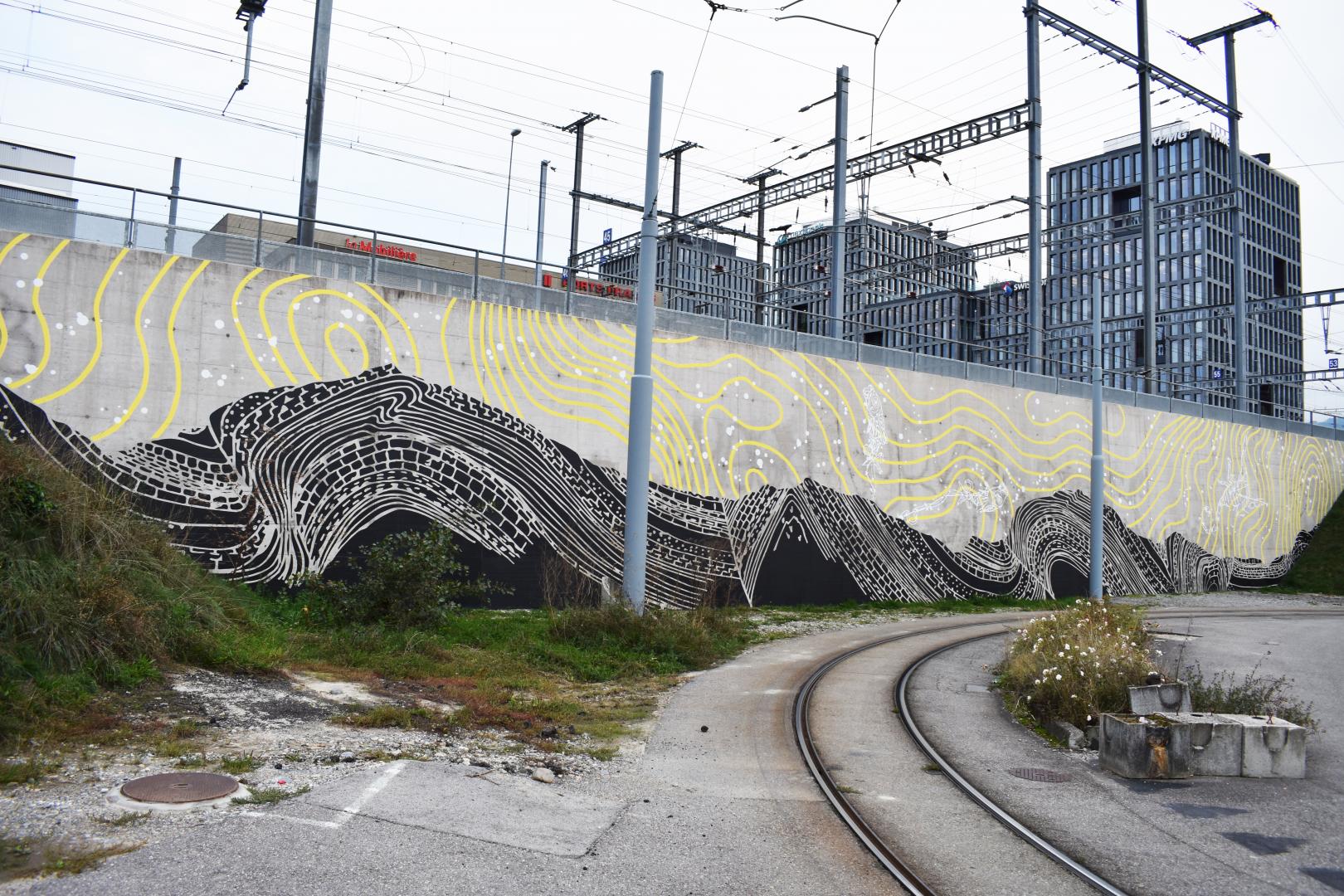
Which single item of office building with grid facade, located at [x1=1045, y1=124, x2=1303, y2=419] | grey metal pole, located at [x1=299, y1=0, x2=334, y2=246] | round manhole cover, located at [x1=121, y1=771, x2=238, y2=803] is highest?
office building with grid facade, located at [x1=1045, y1=124, x2=1303, y2=419]

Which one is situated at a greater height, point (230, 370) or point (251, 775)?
point (230, 370)

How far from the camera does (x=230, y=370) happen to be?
53.0 ft

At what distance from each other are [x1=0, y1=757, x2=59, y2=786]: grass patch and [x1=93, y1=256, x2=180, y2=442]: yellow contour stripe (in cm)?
979

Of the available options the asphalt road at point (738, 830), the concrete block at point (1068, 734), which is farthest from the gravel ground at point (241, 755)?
the concrete block at point (1068, 734)

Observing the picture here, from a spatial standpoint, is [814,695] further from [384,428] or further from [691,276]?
[691,276]

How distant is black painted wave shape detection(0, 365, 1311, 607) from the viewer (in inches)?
608

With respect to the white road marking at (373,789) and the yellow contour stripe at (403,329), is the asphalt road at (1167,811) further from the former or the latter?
the yellow contour stripe at (403,329)

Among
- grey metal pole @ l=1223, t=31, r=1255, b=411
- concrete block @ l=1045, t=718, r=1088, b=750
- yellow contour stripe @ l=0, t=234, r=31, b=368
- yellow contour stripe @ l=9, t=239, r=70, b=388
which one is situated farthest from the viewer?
grey metal pole @ l=1223, t=31, r=1255, b=411

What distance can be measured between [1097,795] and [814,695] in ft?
14.2

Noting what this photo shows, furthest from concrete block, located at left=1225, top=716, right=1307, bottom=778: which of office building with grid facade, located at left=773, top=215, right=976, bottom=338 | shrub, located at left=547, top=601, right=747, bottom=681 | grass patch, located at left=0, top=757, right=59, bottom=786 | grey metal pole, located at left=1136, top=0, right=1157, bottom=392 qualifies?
office building with grid facade, located at left=773, top=215, right=976, bottom=338

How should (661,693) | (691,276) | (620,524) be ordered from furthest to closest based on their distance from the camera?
1. (691,276)
2. (620,524)
3. (661,693)

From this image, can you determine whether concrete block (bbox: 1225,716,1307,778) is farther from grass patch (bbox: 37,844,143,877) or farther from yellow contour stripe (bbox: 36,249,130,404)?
yellow contour stripe (bbox: 36,249,130,404)

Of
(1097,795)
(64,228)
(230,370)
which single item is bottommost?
(1097,795)

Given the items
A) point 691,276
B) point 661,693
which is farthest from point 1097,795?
point 691,276
